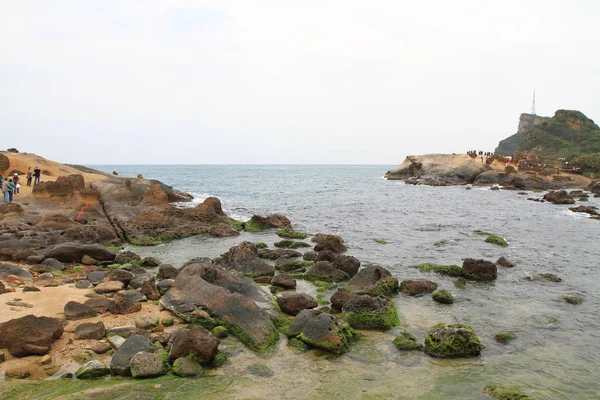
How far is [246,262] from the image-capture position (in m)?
18.0

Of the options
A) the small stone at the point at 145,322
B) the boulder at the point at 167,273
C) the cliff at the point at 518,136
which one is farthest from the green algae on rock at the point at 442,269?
the cliff at the point at 518,136

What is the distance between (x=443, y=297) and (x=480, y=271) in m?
3.84

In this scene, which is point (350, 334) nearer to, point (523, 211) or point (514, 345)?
point (514, 345)

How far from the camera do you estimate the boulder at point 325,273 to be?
16.9 meters

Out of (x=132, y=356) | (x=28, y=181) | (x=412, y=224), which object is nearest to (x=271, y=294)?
(x=132, y=356)

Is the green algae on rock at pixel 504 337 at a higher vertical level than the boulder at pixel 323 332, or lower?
lower

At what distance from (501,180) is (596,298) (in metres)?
61.0

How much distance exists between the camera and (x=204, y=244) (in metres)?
23.8

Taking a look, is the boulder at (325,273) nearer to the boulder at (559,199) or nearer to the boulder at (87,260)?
the boulder at (87,260)

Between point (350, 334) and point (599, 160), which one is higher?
A: point (599, 160)

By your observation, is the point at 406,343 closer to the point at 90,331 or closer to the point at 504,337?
the point at 504,337

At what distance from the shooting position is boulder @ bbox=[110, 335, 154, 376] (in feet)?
28.1

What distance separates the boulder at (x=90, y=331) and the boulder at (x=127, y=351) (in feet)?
3.58

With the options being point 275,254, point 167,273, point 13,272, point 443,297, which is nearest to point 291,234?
point 275,254
